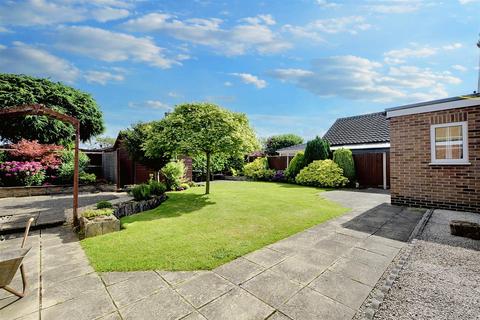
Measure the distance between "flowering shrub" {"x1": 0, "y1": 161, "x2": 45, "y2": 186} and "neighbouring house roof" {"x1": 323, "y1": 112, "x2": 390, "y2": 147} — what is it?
63.6 ft

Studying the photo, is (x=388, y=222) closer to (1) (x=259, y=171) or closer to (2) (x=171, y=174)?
(2) (x=171, y=174)

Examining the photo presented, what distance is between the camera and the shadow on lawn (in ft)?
20.8

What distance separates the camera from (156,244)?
13.8 ft

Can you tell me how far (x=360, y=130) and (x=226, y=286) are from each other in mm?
18087

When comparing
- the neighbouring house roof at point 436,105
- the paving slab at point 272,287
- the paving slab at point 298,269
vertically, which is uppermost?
the neighbouring house roof at point 436,105

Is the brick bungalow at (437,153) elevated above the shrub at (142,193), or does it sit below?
above

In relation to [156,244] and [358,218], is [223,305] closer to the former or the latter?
[156,244]

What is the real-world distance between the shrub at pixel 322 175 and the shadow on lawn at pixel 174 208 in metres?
7.84

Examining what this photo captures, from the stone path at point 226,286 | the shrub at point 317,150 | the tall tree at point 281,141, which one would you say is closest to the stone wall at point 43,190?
the stone path at point 226,286

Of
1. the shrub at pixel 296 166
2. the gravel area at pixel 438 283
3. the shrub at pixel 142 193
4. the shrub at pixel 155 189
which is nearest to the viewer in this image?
the gravel area at pixel 438 283

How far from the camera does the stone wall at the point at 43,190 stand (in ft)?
33.3

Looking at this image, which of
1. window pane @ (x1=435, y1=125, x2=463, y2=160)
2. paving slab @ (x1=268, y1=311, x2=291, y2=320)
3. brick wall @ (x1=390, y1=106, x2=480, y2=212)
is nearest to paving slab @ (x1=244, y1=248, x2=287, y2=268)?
paving slab @ (x1=268, y1=311, x2=291, y2=320)

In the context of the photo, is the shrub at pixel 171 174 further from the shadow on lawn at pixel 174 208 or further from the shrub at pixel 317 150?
the shrub at pixel 317 150

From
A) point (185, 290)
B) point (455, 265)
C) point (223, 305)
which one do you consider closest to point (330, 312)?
point (223, 305)
